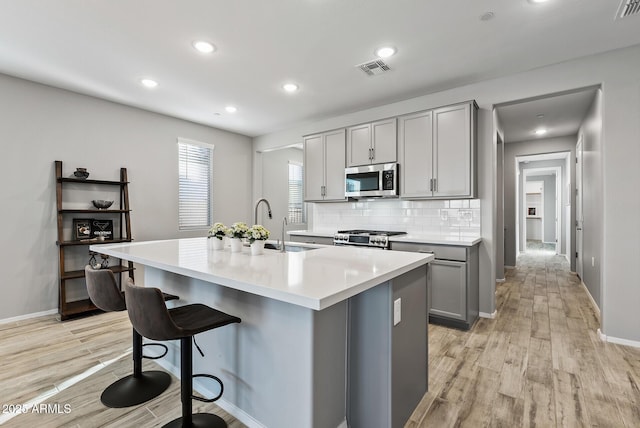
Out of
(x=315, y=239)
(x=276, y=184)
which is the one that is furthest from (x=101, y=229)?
(x=276, y=184)

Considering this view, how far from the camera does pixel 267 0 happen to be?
86.2 inches

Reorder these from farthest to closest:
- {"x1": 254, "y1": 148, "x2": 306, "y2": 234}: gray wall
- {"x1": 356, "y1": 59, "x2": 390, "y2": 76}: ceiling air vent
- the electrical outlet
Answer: {"x1": 254, "y1": 148, "x2": 306, "y2": 234}: gray wall < {"x1": 356, "y1": 59, "x2": 390, "y2": 76}: ceiling air vent < the electrical outlet

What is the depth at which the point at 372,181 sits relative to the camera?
4086mm

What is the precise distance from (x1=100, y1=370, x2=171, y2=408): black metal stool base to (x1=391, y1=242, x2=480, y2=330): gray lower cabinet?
259 centimetres

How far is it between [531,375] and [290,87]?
11.9 feet

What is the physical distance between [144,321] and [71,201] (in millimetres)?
3305

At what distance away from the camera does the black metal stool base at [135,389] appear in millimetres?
1980

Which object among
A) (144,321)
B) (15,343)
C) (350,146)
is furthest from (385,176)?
(15,343)

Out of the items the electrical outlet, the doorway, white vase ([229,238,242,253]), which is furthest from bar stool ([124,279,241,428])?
the doorway

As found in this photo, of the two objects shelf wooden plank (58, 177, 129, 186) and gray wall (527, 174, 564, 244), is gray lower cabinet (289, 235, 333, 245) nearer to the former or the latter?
A: shelf wooden plank (58, 177, 129, 186)

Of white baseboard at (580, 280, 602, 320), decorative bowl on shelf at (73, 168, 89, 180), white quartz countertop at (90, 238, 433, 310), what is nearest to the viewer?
white quartz countertop at (90, 238, 433, 310)

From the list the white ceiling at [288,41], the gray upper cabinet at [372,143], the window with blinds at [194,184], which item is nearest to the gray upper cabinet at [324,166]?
the gray upper cabinet at [372,143]

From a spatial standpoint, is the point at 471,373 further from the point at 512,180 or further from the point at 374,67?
the point at 512,180

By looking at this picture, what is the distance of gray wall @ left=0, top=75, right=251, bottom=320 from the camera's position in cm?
339
